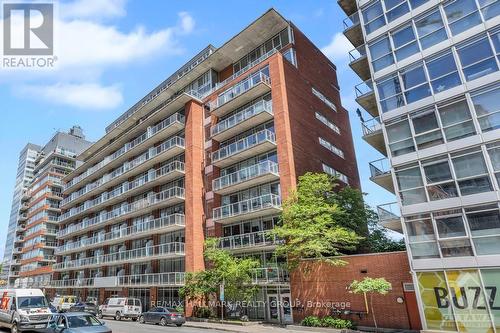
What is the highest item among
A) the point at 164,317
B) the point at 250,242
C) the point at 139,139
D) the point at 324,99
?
the point at 324,99

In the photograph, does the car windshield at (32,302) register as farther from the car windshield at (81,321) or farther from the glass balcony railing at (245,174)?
the glass balcony railing at (245,174)

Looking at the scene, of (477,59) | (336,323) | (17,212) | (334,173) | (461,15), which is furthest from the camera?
(17,212)

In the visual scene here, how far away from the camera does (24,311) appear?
18.9m

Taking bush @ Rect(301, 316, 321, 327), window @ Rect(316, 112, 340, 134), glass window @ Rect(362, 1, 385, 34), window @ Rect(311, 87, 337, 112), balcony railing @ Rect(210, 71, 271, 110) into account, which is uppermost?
window @ Rect(311, 87, 337, 112)

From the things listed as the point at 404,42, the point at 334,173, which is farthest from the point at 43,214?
the point at 404,42

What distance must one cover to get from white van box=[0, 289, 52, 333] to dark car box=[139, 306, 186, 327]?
879 cm

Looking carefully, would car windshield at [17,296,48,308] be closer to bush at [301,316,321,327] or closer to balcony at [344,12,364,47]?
bush at [301,316,321,327]

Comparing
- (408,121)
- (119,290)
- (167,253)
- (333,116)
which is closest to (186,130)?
(167,253)

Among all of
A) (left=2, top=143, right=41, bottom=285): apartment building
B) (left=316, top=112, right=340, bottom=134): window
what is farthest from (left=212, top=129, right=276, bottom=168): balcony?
(left=2, top=143, right=41, bottom=285): apartment building

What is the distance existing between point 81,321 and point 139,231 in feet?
84.5

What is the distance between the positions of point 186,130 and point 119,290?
21218 mm

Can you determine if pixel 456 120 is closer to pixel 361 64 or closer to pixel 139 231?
pixel 361 64

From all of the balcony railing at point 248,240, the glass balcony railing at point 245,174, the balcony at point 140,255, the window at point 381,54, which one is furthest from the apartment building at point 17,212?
the window at point 381,54

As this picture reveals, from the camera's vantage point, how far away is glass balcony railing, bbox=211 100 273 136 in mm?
30916
